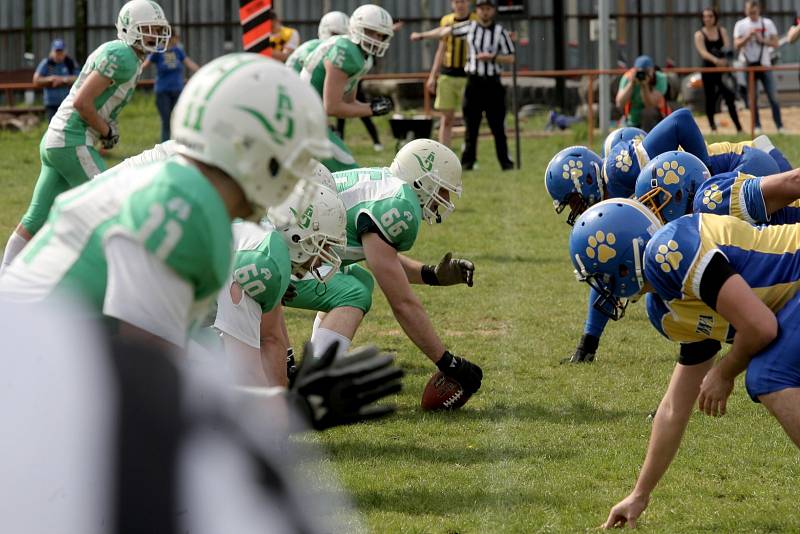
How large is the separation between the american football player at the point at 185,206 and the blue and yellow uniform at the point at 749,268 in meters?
1.75

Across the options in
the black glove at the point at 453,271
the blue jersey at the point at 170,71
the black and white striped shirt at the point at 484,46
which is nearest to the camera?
the black glove at the point at 453,271

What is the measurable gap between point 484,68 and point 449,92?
2.02 ft

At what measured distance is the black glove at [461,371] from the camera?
660 cm

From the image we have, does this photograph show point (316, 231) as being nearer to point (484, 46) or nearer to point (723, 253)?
point (723, 253)

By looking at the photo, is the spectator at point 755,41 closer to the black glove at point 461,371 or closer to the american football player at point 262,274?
the black glove at point 461,371

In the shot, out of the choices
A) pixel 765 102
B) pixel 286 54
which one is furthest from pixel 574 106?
pixel 286 54

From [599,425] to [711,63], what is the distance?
13.9 m

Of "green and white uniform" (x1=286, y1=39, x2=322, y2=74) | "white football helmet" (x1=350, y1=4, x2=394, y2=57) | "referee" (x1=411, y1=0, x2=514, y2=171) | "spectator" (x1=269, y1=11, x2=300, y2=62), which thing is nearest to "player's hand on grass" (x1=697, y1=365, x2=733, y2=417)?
"white football helmet" (x1=350, y1=4, x2=394, y2=57)

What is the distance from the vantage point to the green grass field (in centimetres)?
500

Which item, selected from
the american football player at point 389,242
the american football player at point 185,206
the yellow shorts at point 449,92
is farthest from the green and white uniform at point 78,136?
the yellow shorts at point 449,92

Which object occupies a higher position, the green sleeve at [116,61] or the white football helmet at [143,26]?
the white football helmet at [143,26]

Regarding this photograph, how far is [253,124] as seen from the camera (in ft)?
8.95

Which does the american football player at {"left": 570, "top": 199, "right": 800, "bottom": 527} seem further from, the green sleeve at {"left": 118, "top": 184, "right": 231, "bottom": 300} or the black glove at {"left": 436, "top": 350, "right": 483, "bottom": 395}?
the green sleeve at {"left": 118, "top": 184, "right": 231, "bottom": 300}

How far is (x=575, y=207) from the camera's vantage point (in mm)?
7219
